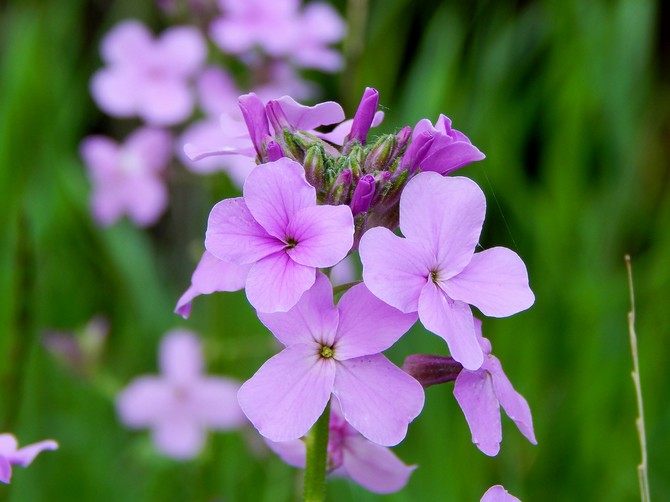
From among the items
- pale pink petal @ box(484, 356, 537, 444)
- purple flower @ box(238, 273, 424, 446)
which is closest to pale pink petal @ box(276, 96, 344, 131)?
purple flower @ box(238, 273, 424, 446)

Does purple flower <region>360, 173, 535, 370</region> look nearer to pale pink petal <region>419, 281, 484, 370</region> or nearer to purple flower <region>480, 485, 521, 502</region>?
pale pink petal <region>419, 281, 484, 370</region>

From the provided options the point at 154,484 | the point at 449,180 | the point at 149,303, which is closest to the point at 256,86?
the point at 149,303

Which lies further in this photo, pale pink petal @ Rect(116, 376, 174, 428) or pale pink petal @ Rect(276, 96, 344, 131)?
pale pink petal @ Rect(116, 376, 174, 428)

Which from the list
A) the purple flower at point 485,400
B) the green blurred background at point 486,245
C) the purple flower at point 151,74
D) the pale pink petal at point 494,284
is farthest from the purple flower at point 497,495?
the purple flower at point 151,74

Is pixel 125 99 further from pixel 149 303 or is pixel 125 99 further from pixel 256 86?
pixel 149 303

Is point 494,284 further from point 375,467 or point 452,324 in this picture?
point 375,467

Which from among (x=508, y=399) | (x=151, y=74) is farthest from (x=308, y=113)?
(x=151, y=74)
